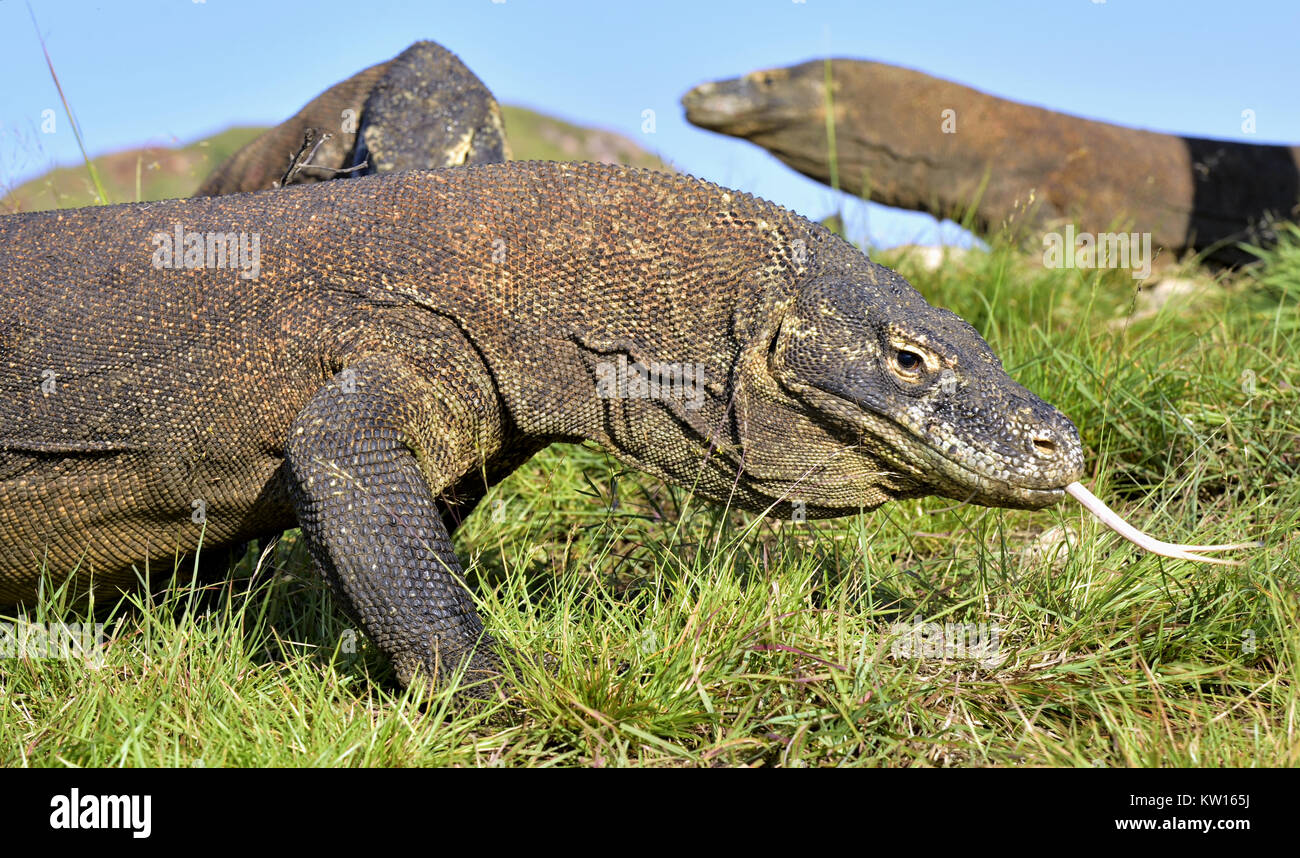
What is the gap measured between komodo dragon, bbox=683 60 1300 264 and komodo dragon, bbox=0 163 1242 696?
6.10m

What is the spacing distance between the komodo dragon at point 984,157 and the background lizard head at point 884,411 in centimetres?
617

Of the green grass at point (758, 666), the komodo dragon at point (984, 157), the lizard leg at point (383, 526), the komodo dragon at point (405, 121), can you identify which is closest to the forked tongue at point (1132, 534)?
the green grass at point (758, 666)

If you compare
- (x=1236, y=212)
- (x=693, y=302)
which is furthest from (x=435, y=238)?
(x=1236, y=212)

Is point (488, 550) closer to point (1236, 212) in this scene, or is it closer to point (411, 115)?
point (411, 115)

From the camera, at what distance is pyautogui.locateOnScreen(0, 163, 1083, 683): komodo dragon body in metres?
3.12

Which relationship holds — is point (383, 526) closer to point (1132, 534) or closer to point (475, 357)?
point (475, 357)

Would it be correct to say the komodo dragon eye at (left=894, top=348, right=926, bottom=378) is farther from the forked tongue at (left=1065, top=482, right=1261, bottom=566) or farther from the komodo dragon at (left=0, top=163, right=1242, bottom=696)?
the forked tongue at (left=1065, top=482, right=1261, bottom=566)

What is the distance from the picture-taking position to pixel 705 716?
3088mm

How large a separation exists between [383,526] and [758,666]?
3.65 ft

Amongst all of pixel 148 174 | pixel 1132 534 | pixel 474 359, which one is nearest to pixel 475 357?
pixel 474 359

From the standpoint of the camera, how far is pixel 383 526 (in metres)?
3.00

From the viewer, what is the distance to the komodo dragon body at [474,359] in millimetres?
3115

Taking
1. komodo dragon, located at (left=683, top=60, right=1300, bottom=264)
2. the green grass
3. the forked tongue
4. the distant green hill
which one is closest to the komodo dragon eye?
the forked tongue

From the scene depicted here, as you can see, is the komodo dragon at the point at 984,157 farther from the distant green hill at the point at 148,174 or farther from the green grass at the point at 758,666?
the green grass at the point at 758,666
